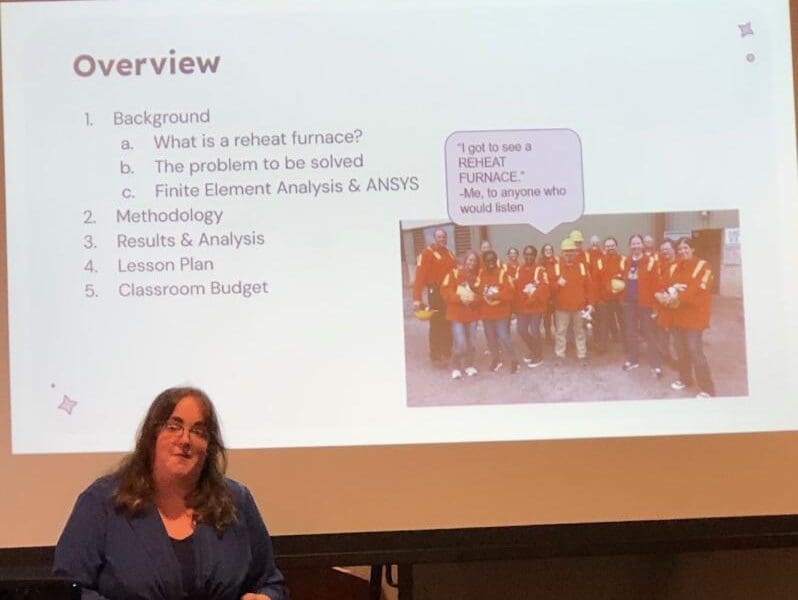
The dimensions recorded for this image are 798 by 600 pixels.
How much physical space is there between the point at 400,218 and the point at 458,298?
0.85ft

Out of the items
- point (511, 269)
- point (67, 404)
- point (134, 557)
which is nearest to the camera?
point (134, 557)

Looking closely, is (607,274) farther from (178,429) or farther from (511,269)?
(178,429)

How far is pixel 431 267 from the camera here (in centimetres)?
238

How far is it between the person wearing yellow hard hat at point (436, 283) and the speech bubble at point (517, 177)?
3.4 inches

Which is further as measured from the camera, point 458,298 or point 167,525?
point 458,298

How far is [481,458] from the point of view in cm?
235

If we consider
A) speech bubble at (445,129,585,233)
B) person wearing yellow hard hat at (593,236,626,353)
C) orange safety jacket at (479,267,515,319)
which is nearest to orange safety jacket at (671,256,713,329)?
person wearing yellow hard hat at (593,236,626,353)

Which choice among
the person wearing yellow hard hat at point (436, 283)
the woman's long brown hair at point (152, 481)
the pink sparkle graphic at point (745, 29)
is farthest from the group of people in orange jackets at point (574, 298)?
the woman's long brown hair at point (152, 481)

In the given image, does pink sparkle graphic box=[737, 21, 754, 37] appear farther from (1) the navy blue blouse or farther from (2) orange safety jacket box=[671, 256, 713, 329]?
(1) the navy blue blouse

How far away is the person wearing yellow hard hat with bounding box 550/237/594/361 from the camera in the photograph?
2.39 m

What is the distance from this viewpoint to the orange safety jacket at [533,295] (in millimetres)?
2396

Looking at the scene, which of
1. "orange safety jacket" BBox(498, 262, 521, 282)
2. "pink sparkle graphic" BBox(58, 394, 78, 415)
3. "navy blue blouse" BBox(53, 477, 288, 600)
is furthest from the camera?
"orange safety jacket" BBox(498, 262, 521, 282)

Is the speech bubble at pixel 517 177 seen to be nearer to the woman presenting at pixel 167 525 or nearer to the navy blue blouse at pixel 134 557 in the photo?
the woman presenting at pixel 167 525

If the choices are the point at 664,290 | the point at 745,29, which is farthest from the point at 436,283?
the point at 745,29
